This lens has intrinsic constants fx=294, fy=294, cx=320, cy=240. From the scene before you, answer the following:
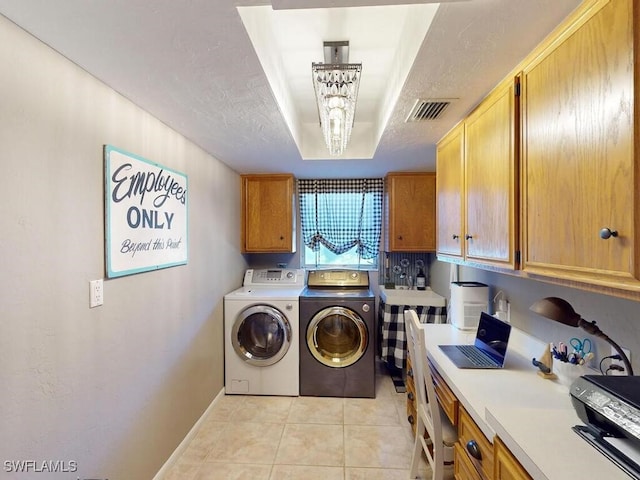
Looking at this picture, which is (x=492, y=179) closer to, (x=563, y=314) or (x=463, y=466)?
(x=563, y=314)

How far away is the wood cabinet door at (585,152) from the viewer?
77cm

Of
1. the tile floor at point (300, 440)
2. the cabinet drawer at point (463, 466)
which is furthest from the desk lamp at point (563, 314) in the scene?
the tile floor at point (300, 440)

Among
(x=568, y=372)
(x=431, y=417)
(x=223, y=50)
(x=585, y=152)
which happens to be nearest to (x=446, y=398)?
(x=431, y=417)

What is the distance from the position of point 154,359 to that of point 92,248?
80 centimetres

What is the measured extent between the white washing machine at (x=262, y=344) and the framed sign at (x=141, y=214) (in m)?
0.98

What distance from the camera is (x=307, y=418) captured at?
8.04ft

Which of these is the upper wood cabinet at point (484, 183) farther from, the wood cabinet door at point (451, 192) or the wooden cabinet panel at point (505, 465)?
the wooden cabinet panel at point (505, 465)

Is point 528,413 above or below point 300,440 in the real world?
above

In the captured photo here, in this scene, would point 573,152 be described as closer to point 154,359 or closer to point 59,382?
point 59,382

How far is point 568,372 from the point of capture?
1.24m

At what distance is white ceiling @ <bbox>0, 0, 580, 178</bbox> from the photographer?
0.91 m

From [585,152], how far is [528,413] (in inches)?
34.6

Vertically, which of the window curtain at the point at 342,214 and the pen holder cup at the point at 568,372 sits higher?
the window curtain at the point at 342,214

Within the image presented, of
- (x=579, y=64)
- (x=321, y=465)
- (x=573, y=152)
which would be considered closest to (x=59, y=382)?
(x=321, y=465)
